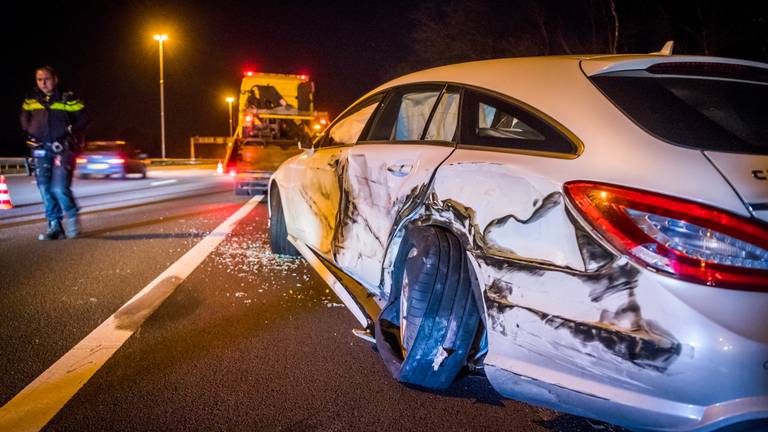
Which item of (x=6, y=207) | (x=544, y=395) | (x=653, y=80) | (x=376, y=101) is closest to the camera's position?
(x=544, y=395)

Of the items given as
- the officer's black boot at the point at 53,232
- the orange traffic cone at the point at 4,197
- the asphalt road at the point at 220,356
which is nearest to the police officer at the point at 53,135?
the officer's black boot at the point at 53,232

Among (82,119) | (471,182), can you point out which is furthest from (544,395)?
(82,119)

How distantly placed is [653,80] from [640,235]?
2.83 ft

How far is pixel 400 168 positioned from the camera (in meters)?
3.32

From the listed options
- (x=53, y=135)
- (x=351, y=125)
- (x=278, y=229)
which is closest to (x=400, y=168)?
(x=351, y=125)

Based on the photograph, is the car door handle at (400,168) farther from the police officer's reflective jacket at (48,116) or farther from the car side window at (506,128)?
the police officer's reflective jacket at (48,116)

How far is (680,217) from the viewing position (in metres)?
1.91

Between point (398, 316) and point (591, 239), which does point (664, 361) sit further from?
point (398, 316)

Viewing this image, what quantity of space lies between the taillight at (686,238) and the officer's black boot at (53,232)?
7.27 meters

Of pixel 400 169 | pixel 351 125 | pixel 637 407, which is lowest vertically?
pixel 637 407

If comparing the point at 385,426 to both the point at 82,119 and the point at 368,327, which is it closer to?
the point at 368,327

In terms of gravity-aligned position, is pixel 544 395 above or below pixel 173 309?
above

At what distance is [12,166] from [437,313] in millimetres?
29439

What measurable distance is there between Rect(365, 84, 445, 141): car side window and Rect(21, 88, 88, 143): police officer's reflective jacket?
494cm
